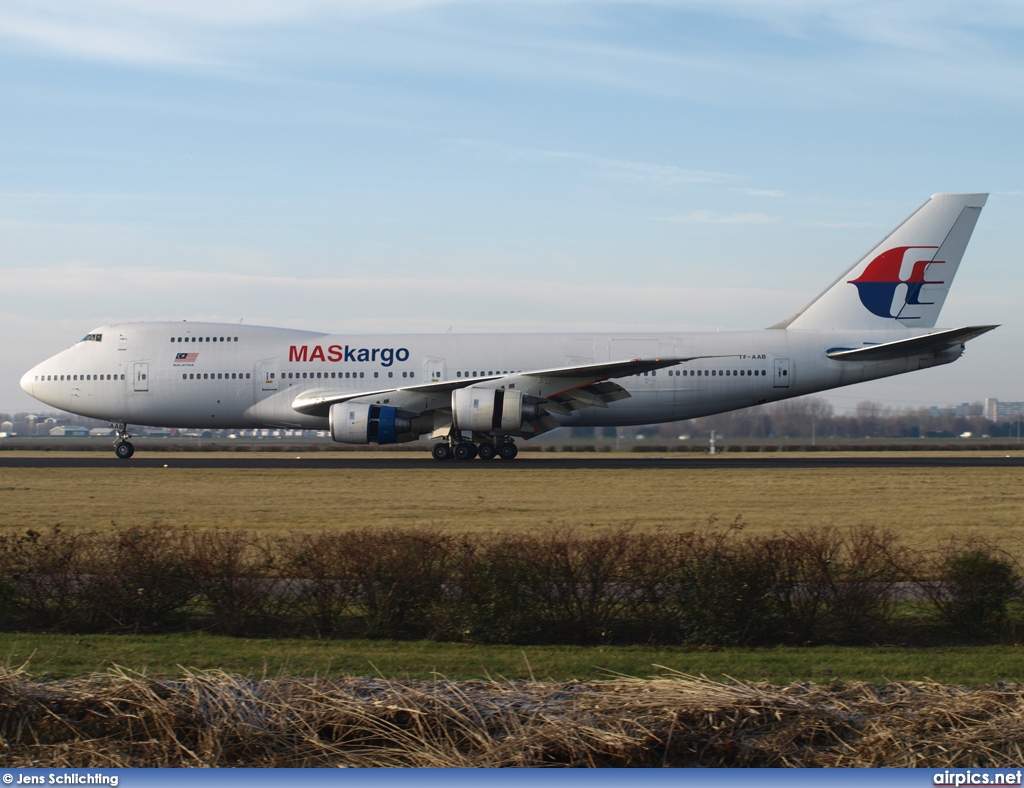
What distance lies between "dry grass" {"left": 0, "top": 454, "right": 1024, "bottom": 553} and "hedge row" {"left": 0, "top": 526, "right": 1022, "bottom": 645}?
15.9 feet

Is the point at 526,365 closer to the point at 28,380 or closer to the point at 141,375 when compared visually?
the point at 141,375

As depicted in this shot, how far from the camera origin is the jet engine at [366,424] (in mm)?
31328

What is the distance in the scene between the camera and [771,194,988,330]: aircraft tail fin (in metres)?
34.6

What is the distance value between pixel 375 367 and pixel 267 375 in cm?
388

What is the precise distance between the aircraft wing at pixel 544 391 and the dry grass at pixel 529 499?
4192 mm

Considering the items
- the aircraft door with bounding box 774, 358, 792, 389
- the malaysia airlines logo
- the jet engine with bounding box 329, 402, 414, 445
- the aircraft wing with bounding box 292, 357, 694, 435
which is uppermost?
the malaysia airlines logo

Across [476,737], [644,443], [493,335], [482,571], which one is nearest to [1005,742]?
[476,737]

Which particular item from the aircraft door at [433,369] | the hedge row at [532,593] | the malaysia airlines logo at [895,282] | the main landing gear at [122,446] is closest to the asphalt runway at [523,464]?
the main landing gear at [122,446]

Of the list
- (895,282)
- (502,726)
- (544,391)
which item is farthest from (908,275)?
(502,726)

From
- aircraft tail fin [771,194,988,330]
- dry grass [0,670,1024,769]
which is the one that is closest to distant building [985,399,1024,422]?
aircraft tail fin [771,194,988,330]

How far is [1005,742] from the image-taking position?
5.71 meters

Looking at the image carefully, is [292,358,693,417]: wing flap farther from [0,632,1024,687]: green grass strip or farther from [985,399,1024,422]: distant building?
[985,399,1024,422]: distant building

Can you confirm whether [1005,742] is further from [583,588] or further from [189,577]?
[189,577]

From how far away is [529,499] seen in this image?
2039 cm
